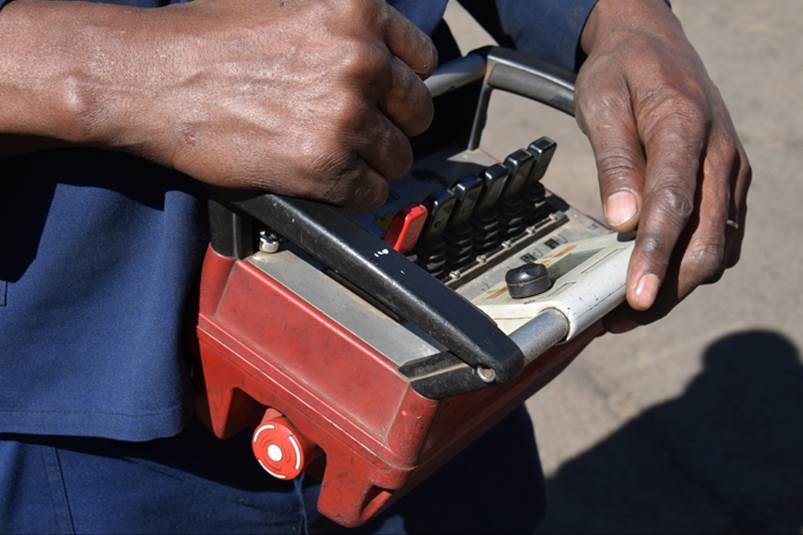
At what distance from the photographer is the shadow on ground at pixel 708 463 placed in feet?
8.84

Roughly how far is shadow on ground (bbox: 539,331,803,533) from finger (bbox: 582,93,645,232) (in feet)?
4.82

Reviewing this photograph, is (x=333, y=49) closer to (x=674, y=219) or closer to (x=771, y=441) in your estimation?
(x=674, y=219)

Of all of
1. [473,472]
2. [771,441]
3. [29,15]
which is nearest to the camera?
[29,15]

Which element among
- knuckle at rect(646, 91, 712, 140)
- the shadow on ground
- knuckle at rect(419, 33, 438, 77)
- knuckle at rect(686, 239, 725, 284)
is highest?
knuckle at rect(419, 33, 438, 77)

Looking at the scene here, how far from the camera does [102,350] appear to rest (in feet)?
4.44

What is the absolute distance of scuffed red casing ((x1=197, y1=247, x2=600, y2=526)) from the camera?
3.94ft

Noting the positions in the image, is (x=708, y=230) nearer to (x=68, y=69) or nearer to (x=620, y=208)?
(x=620, y=208)

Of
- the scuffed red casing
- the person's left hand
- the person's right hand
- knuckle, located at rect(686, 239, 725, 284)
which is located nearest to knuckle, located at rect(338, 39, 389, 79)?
the person's right hand

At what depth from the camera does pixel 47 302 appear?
1.31 meters

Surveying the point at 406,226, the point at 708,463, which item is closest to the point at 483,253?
the point at 406,226

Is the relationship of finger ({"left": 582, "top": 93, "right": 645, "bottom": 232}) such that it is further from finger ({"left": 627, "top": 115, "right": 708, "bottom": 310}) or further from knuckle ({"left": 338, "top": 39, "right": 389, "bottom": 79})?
knuckle ({"left": 338, "top": 39, "right": 389, "bottom": 79})

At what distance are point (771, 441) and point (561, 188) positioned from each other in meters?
1.04

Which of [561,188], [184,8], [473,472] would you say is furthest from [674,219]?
[561,188]

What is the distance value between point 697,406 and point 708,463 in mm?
176
